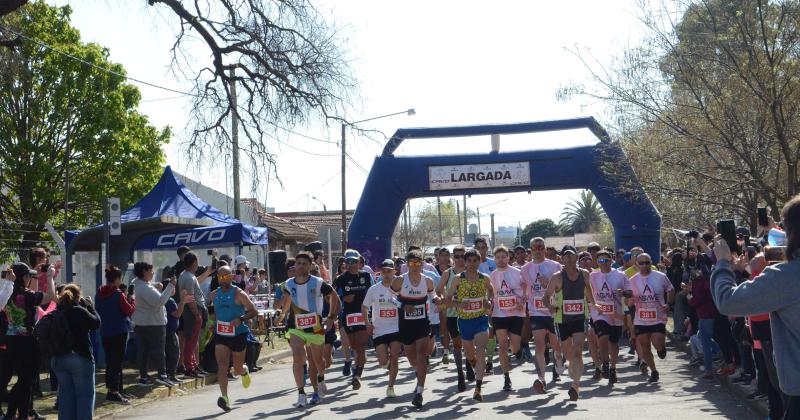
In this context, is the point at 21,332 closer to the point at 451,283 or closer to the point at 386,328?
the point at 386,328

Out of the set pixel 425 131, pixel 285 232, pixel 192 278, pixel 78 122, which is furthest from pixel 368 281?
pixel 285 232

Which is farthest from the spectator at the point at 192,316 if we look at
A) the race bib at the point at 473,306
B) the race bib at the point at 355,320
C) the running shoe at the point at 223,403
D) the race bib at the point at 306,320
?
the race bib at the point at 473,306

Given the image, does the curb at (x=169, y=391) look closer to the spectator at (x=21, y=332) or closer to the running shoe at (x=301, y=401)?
the spectator at (x=21, y=332)

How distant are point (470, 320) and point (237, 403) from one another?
3412 millimetres

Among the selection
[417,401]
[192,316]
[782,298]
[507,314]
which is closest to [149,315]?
[192,316]

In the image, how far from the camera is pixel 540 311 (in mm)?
14531

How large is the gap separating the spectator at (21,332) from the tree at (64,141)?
91.5 ft

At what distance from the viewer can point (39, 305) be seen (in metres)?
11.9

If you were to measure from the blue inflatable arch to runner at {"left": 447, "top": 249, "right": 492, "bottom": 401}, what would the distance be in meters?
11.6

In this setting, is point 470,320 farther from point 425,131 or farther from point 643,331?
point 425,131

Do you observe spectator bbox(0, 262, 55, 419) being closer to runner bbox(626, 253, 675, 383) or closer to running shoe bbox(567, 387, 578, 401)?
running shoe bbox(567, 387, 578, 401)

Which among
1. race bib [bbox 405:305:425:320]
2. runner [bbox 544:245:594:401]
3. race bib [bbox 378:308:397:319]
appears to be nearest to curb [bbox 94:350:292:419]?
race bib [bbox 378:308:397:319]

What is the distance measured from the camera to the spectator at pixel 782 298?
16.0 ft

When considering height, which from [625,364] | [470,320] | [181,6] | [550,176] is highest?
[181,6]
